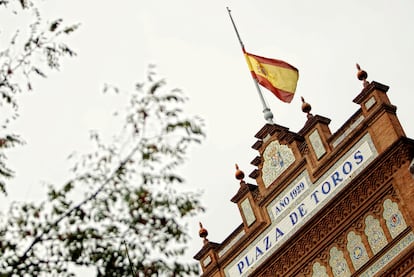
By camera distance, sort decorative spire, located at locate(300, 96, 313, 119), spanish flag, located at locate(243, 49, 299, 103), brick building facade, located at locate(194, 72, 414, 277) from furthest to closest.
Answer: spanish flag, located at locate(243, 49, 299, 103), decorative spire, located at locate(300, 96, 313, 119), brick building facade, located at locate(194, 72, 414, 277)

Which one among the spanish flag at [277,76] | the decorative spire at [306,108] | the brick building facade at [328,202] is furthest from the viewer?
the spanish flag at [277,76]

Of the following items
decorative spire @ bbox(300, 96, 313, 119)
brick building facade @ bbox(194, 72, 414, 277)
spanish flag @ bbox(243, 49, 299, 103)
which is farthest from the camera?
spanish flag @ bbox(243, 49, 299, 103)

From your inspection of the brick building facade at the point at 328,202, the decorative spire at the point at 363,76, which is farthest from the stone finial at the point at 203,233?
the decorative spire at the point at 363,76

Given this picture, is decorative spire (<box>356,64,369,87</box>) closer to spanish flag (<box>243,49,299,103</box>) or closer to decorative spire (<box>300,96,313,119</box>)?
decorative spire (<box>300,96,313,119</box>)

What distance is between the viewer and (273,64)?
32.0 metres

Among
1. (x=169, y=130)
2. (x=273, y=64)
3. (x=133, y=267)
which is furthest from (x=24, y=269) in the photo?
(x=273, y=64)

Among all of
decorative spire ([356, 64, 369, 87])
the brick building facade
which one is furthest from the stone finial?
decorative spire ([356, 64, 369, 87])

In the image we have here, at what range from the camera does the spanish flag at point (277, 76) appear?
31422 mm

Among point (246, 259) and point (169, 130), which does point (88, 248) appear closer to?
point (169, 130)

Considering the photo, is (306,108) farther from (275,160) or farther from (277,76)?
(277,76)

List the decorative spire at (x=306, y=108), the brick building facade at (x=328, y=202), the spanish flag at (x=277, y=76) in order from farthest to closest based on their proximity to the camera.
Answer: the spanish flag at (x=277, y=76) → the decorative spire at (x=306, y=108) → the brick building facade at (x=328, y=202)

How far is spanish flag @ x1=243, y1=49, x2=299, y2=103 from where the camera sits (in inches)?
1237

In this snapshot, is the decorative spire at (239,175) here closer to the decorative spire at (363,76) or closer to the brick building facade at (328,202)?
the brick building facade at (328,202)

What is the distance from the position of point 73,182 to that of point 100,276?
125 cm
